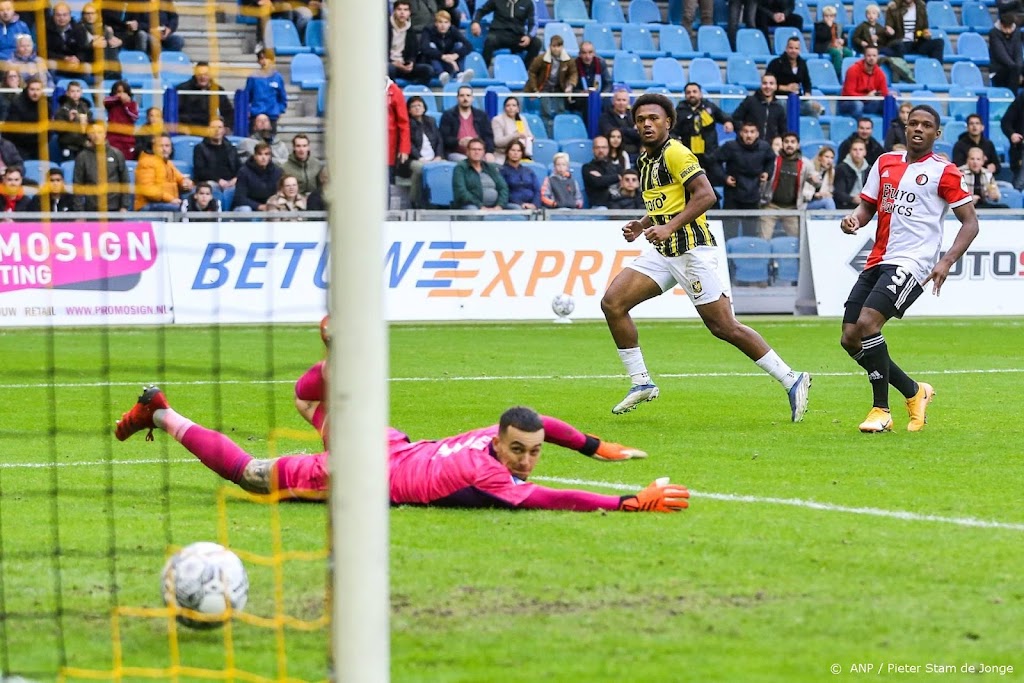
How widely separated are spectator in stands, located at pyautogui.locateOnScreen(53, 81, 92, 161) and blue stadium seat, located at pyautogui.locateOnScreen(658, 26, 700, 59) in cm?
1538

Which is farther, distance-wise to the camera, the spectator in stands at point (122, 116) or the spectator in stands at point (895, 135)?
the spectator in stands at point (895, 135)

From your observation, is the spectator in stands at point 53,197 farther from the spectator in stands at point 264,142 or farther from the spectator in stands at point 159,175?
the spectator in stands at point 264,142

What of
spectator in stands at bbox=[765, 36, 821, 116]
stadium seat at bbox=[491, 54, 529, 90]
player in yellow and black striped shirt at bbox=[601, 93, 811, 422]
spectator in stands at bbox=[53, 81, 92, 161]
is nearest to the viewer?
player in yellow and black striped shirt at bbox=[601, 93, 811, 422]

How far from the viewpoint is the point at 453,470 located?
23.9ft

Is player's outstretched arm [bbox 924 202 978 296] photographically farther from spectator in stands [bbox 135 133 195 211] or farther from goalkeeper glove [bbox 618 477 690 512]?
spectator in stands [bbox 135 133 195 211]

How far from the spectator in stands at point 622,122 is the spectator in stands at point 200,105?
1048cm

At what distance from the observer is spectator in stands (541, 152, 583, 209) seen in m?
21.7

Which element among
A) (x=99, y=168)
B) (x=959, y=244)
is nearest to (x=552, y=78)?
(x=99, y=168)

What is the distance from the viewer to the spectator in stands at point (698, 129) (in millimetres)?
22234

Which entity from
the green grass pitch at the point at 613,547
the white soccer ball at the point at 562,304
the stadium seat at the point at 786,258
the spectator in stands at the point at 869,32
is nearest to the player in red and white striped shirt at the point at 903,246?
the green grass pitch at the point at 613,547

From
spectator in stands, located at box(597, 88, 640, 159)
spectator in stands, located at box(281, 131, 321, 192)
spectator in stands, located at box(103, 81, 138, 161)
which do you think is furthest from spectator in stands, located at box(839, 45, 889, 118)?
spectator in stands, located at box(103, 81, 138, 161)

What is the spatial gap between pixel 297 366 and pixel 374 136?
428 inches

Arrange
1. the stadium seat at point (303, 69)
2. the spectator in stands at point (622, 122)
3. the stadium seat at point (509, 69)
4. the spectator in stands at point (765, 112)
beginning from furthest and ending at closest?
1. the stadium seat at point (509, 69)
2. the spectator in stands at point (765, 112)
3. the spectator in stands at point (622, 122)
4. the stadium seat at point (303, 69)

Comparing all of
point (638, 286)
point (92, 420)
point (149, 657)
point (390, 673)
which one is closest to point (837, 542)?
point (390, 673)
